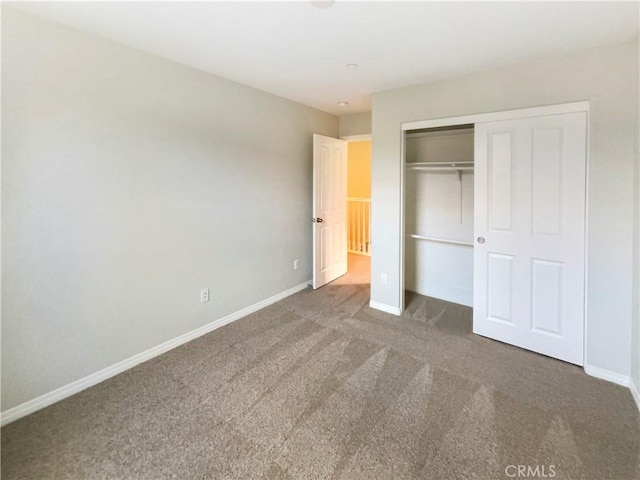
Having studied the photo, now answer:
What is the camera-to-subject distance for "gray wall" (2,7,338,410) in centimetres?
190

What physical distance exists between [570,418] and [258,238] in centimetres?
294

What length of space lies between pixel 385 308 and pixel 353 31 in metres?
2.65

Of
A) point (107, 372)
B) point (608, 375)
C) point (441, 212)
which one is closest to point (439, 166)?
point (441, 212)

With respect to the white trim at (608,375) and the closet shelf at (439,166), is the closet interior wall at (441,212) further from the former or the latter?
the white trim at (608,375)

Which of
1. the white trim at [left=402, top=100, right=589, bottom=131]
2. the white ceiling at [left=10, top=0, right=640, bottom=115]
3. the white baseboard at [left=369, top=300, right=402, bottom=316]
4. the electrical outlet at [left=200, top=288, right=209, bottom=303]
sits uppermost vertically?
the white ceiling at [left=10, top=0, right=640, bottom=115]

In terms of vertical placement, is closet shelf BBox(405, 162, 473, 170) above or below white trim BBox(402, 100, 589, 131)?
below

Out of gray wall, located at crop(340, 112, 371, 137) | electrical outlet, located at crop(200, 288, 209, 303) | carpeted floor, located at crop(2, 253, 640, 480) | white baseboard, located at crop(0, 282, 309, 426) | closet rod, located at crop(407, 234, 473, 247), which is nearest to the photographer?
carpeted floor, located at crop(2, 253, 640, 480)

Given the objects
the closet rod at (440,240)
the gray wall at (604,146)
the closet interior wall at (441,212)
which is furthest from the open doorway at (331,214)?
the gray wall at (604,146)

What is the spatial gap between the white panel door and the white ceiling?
59 centimetres

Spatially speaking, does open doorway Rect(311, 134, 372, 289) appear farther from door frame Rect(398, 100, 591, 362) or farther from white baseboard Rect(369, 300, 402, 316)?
door frame Rect(398, 100, 591, 362)

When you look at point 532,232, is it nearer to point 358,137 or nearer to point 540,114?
point 540,114

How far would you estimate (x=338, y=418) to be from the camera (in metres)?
1.93

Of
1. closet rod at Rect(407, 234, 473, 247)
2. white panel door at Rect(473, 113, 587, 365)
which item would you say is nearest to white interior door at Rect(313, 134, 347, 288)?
closet rod at Rect(407, 234, 473, 247)

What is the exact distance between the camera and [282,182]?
3.80 m
